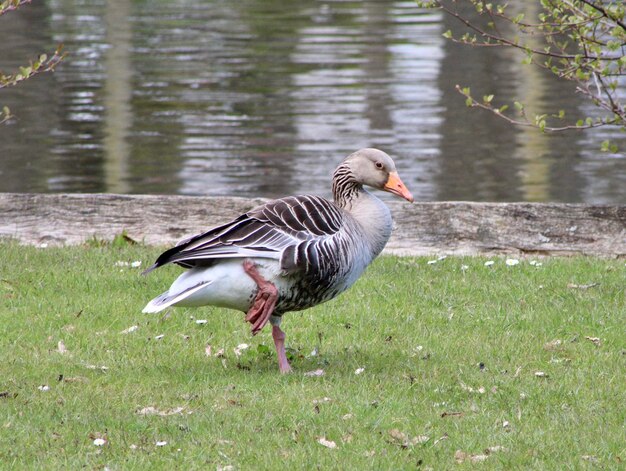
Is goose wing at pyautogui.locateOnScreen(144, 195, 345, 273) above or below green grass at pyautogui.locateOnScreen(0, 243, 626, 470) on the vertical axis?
above

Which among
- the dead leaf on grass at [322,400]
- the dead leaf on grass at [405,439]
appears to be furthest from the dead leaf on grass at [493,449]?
the dead leaf on grass at [322,400]

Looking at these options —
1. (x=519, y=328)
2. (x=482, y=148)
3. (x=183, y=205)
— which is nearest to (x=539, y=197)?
(x=482, y=148)

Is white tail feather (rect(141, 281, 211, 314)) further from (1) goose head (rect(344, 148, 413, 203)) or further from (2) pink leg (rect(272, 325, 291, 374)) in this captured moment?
(1) goose head (rect(344, 148, 413, 203))

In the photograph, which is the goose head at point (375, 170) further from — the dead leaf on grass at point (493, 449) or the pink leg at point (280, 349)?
the dead leaf on grass at point (493, 449)

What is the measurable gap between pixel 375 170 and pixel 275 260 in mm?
1009

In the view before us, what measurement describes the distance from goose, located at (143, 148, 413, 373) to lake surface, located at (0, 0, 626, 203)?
6.79 meters

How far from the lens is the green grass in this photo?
522 cm

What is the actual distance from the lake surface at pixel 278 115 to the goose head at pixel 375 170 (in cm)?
Answer: 651

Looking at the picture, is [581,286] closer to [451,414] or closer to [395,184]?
[395,184]

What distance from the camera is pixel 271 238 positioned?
6309 millimetres

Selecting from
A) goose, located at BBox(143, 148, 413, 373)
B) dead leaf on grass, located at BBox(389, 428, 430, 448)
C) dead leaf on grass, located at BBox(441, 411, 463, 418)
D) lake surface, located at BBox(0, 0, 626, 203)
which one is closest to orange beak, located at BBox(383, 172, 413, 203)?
goose, located at BBox(143, 148, 413, 373)

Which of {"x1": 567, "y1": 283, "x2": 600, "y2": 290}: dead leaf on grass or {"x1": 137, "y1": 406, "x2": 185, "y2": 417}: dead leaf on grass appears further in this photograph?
{"x1": 567, "y1": 283, "x2": 600, "y2": 290}: dead leaf on grass

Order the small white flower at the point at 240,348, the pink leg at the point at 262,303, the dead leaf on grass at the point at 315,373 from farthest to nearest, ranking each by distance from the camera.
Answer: the small white flower at the point at 240,348 < the dead leaf on grass at the point at 315,373 < the pink leg at the point at 262,303

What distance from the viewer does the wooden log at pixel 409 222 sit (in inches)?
376
